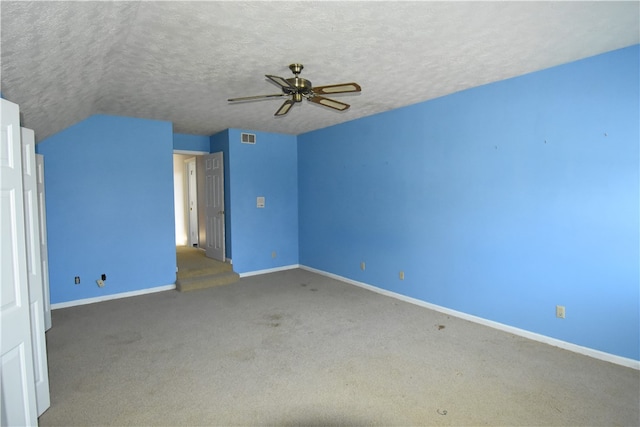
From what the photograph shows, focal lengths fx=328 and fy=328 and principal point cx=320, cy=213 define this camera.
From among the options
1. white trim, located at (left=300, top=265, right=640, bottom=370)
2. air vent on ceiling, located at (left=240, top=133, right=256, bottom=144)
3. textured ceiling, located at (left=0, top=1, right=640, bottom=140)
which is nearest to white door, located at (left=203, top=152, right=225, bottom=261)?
air vent on ceiling, located at (left=240, top=133, right=256, bottom=144)

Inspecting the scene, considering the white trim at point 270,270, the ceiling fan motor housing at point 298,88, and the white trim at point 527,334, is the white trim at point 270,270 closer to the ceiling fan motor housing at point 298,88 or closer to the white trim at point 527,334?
the white trim at point 527,334

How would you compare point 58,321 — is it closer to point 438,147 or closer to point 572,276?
point 438,147

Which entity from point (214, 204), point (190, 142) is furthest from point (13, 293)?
point (190, 142)

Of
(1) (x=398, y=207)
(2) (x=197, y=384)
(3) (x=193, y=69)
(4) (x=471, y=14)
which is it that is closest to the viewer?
(4) (x=471, y=14)

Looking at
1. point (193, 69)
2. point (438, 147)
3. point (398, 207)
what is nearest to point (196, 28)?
point (193, 69)

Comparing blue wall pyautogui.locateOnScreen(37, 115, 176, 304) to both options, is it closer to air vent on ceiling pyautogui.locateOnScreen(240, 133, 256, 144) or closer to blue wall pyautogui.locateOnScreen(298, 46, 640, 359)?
air vent on ceiling pyautogui.locateOnScreen(240, 133, 256, 144)

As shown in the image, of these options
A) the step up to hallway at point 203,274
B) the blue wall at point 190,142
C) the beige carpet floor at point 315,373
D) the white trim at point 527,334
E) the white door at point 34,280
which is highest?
the blue wall at point 190,142

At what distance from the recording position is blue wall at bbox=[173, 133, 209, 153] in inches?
243

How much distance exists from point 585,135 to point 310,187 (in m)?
4.21

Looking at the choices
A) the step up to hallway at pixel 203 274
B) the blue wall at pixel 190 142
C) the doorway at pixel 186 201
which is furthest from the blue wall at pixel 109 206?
the doorway at pixel 186 201

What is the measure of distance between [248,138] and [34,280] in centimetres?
419

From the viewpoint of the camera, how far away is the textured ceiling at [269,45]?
206 centimetres

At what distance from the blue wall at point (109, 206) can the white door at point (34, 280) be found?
7.38ft

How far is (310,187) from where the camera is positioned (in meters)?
6.29
